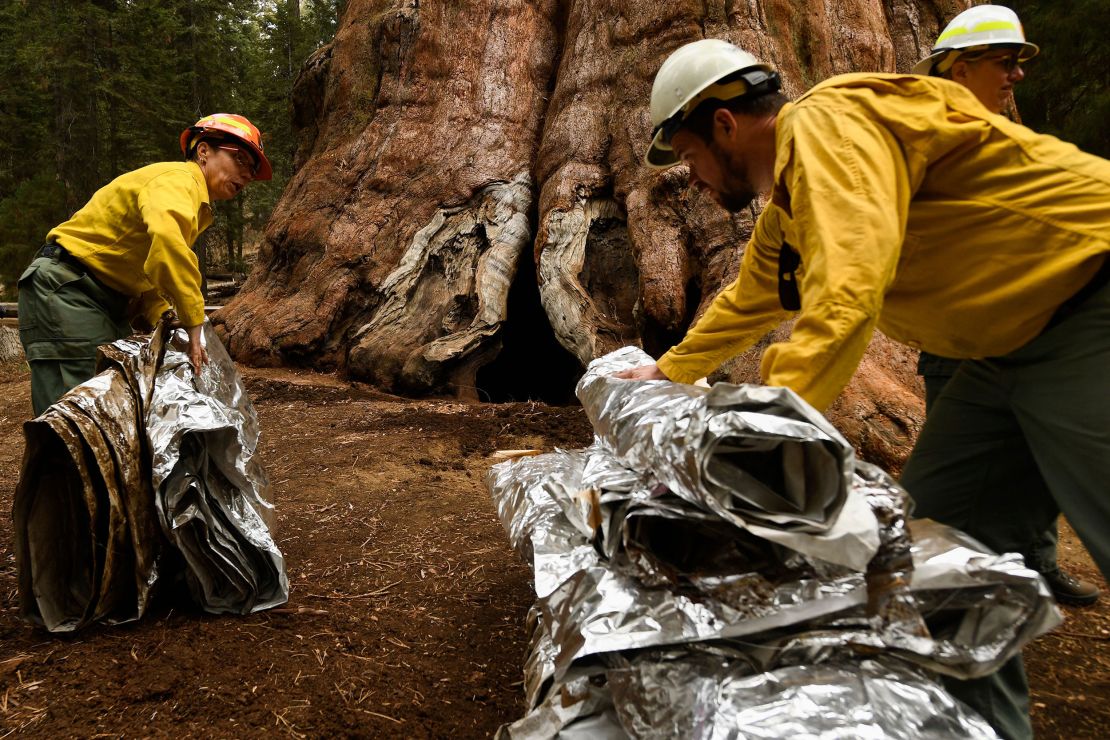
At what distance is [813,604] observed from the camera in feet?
3.86

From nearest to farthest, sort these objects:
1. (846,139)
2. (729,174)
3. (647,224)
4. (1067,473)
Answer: (846,139) → (1067,473) → (729,174) → (647,224)

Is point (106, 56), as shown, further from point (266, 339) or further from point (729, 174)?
point (729, 174)

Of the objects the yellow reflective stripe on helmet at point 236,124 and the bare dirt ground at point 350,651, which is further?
the yellow reflective stripe on helmet at point 236,124

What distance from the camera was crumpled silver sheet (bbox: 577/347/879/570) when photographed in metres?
1.09

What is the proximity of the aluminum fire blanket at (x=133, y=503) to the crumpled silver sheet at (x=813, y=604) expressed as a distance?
172 cm

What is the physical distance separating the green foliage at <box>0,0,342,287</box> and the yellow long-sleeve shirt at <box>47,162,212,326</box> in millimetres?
14790

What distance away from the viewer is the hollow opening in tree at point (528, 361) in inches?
322

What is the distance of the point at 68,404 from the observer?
2.35 meters

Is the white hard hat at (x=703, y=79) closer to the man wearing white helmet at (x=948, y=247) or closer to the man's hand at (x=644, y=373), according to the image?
the man wearing white helmet at (x=948, y=247)

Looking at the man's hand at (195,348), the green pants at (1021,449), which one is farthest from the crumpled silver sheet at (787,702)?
the man's hand at (195,348)

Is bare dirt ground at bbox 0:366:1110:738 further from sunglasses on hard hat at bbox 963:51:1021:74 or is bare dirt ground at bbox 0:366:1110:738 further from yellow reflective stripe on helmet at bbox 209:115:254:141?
sunglasses on hard hat at bbox 963:51:1021:74

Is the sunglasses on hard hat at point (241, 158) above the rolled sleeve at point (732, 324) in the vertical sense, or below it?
above

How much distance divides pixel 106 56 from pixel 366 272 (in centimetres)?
1318

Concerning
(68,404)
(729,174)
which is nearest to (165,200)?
(68,404)
